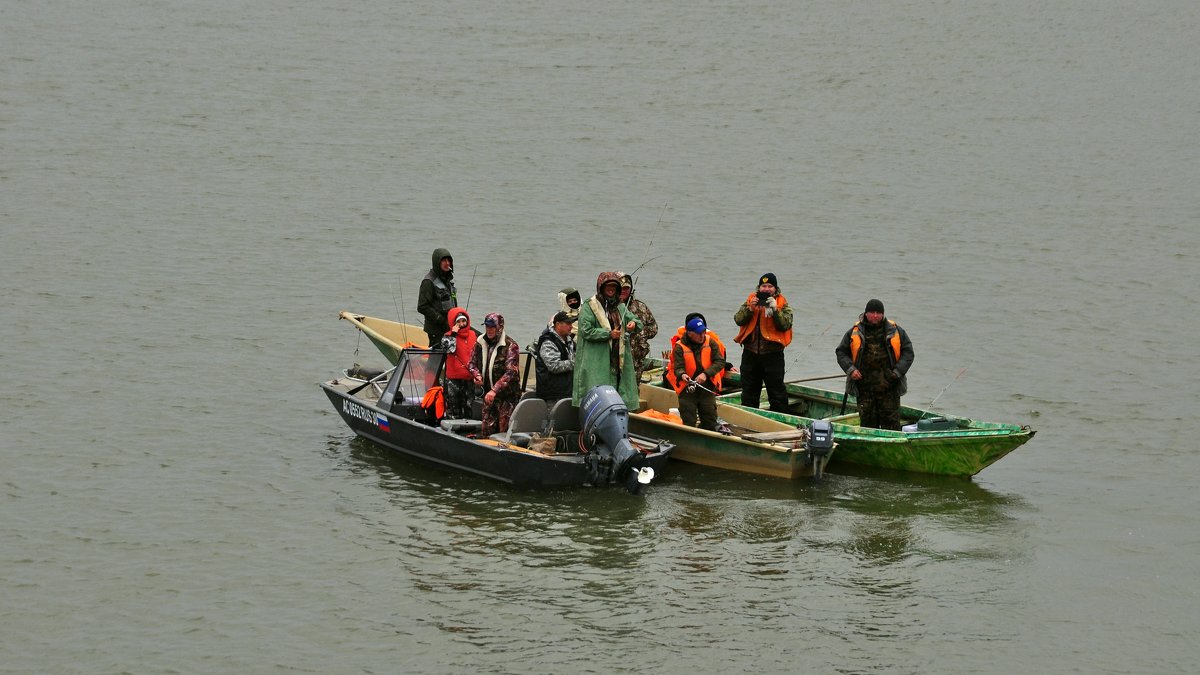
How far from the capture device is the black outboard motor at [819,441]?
47.2 feet

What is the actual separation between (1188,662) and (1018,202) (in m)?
19.0

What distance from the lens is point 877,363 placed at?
15078 millimetres

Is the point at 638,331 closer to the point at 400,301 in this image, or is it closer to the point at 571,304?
the point at 571,304

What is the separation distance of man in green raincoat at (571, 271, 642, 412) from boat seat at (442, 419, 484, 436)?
1081mm

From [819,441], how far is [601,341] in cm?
233

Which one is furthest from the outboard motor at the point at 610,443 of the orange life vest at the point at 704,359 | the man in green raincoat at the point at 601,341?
the orange life vest at the point at 704,359

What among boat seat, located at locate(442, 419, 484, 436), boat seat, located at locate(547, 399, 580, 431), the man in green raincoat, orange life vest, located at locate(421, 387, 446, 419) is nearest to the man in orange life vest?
the man in green raincoat

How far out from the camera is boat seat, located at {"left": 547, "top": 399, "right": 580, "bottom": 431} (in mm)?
14625

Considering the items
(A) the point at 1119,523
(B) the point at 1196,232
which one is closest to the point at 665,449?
(A) the point at 1119,523

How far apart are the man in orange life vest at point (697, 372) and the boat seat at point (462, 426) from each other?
2.09m

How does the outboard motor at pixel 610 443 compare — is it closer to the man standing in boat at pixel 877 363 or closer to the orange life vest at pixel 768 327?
the orange life vest at pixel 768 327

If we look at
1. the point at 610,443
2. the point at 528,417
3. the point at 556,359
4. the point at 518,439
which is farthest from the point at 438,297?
the point at 610,443

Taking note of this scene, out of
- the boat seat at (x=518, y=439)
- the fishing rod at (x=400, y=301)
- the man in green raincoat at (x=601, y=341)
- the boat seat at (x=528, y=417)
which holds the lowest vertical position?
the boat seat at (x=518, y=439)

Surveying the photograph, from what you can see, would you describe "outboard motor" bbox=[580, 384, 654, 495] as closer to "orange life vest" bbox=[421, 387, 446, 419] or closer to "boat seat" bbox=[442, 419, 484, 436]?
"boat seat" bbox=[442, 419, 484, 436]
